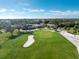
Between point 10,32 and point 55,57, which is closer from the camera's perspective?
point 55,57

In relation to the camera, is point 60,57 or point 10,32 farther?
point 10,32

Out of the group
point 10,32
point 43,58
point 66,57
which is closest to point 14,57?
point 43,58

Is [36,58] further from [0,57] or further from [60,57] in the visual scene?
[0,57]

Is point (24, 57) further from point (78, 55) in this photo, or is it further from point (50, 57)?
point (78, 55)

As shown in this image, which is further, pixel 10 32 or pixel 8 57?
pixel 10 32

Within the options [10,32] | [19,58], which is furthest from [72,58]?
[10,32]

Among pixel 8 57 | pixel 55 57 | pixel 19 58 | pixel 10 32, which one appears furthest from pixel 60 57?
pixel 10 32

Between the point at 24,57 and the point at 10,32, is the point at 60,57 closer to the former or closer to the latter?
the point at 24,57
